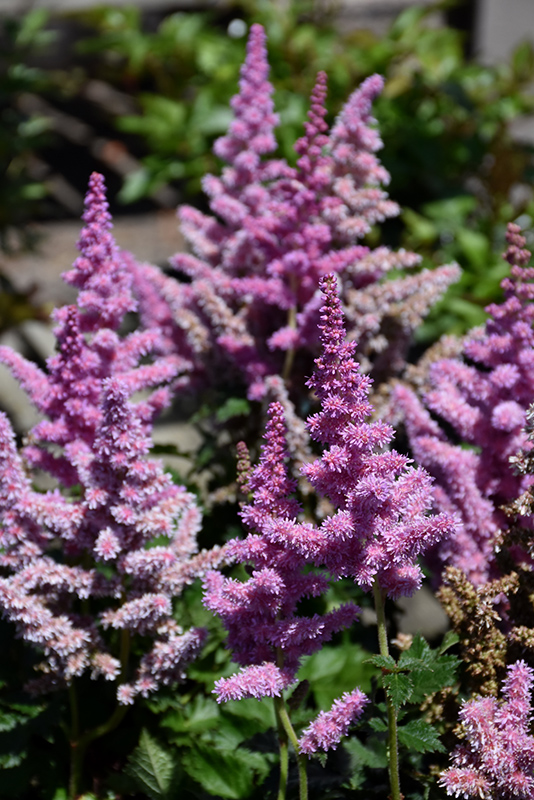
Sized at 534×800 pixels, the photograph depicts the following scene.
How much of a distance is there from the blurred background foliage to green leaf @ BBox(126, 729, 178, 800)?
2.11 m

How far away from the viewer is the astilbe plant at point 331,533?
56.4 inches

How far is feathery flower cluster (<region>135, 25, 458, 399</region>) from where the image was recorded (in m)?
2.22

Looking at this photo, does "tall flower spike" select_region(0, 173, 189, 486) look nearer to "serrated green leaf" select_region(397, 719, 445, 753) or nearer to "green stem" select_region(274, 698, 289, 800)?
"green stem" select_region(274, 698, 289, 800)

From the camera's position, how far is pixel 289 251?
2283mm

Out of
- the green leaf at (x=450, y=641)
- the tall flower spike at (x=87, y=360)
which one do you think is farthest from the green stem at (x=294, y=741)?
the tall flower spike at (x=87, y=360)

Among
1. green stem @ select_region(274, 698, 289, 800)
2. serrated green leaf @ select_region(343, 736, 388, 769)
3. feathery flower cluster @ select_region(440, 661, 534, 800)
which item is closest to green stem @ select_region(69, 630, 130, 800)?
green stem @ select_region(274, 698, 289, 800)

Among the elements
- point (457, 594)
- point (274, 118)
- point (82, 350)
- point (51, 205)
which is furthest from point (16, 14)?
point (457, 594)

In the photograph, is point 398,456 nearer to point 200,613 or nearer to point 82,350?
point 82,350

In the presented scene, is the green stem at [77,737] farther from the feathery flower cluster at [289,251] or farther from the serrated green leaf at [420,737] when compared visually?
the feathery flower cluster at [289,251]

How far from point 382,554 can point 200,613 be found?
31.6 inches

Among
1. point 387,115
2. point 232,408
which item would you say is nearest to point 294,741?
point 232,408

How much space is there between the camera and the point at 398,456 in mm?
1466

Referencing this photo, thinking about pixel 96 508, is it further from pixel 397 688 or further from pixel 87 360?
pixel 397 688

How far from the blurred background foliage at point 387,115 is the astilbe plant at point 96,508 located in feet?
6.25
